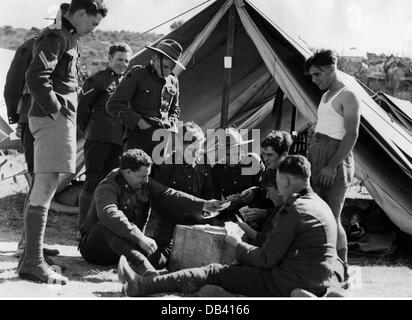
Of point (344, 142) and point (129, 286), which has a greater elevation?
point (344, 142)

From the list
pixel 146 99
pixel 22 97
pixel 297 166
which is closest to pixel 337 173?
pixel 297 166

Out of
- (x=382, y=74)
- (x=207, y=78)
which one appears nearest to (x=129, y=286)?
(x=207, y=78)

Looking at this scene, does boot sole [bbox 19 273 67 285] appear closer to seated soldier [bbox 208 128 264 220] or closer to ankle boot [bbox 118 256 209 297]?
ankle boot [bbox 118 256 209 297]

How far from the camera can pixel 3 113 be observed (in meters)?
10.1

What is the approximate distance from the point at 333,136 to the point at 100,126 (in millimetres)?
1977

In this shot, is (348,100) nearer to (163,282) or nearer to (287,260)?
(287,260)

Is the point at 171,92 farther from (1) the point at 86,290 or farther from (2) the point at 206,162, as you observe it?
(1) the point at 86,290

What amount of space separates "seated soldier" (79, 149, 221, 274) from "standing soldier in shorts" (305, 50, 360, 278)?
0.78 meters

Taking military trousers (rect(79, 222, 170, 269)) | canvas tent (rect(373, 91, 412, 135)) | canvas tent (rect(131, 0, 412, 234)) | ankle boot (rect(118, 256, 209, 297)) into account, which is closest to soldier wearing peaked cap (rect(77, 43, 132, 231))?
military trousers (rect(79, 222, 170, 269))

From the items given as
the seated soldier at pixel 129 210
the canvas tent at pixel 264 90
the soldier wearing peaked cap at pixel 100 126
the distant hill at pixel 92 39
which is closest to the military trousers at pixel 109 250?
the seated soldier at pixel 129 210

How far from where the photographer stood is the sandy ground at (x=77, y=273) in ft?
12.1

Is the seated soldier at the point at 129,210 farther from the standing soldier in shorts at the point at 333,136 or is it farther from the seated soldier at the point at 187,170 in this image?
the standing soldier in shorts at the point at 333,136

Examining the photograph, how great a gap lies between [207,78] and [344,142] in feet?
11.4

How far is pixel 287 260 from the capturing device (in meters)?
3.36
